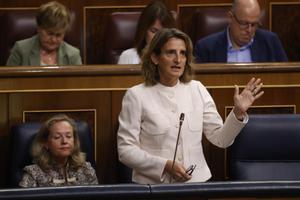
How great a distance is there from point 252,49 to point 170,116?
0.93m

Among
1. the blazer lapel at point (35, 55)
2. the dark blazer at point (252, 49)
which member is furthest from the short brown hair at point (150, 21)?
the blazer lapel at point (35, 55)

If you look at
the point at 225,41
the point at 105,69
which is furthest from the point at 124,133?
the point at 225,41

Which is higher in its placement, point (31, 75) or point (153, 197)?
point (31, 75)

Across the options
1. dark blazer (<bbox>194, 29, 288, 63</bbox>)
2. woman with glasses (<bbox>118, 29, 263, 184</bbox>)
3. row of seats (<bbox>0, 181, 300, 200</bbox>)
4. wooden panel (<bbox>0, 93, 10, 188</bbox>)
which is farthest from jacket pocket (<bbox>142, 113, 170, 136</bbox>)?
row of seats (<bbox>0, 181, 300, 200</bbox>)

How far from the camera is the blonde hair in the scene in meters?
3.31

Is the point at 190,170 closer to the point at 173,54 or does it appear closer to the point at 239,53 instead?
the point at 173,54

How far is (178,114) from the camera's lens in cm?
324

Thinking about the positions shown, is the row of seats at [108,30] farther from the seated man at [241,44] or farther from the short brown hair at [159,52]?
the short brown hair at [159,52]

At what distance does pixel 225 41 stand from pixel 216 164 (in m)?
0.67

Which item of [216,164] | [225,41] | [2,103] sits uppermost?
[225,41]

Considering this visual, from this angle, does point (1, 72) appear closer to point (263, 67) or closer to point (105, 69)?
point (105, 69)

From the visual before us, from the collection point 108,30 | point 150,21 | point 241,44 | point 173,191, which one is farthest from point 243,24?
point 173,191

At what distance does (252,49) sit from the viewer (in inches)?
159

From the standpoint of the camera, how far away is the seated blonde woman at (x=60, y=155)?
3.30m
